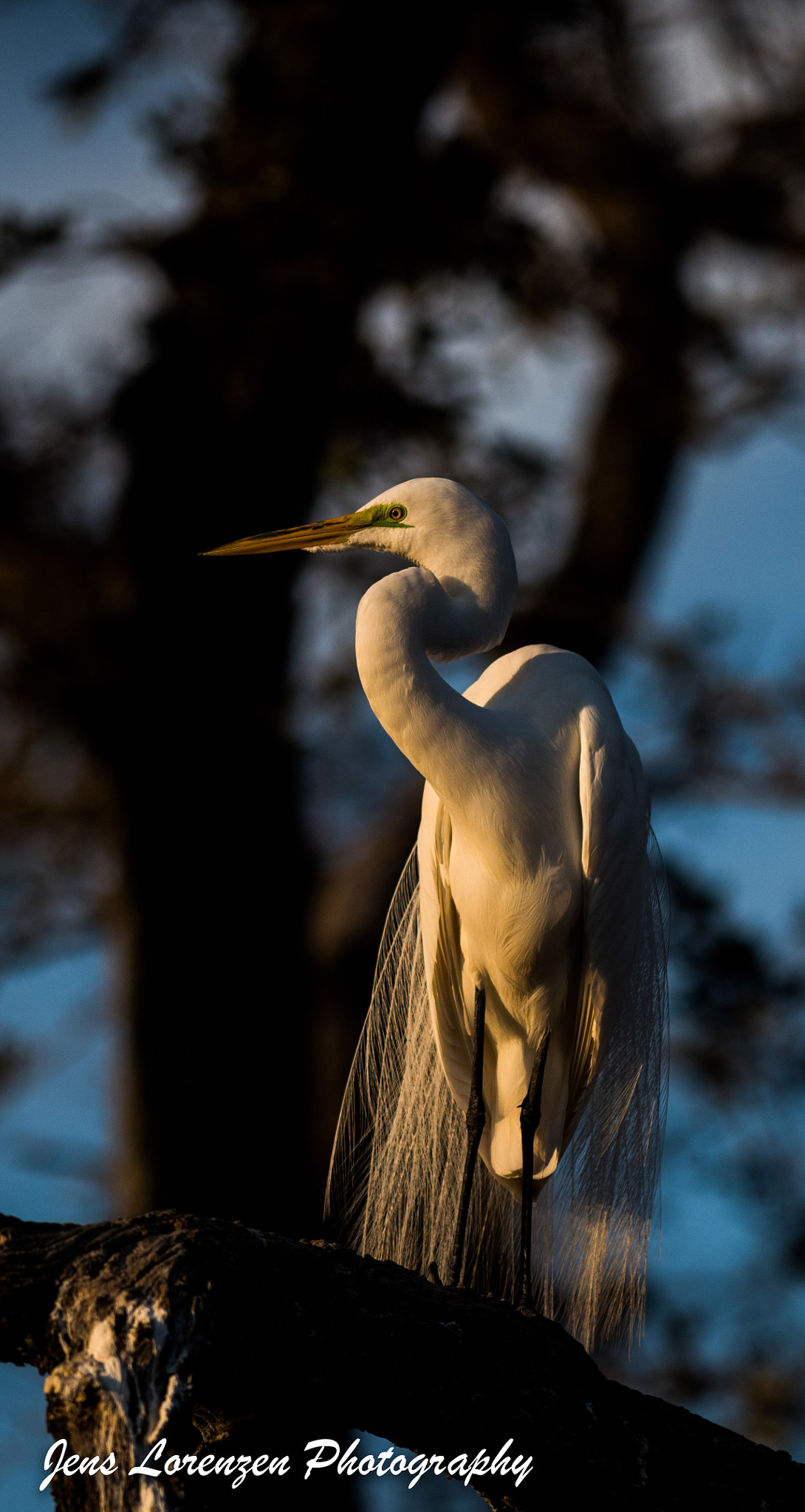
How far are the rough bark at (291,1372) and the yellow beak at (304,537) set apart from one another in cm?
86

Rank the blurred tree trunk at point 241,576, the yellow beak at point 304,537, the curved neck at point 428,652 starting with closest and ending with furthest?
the curved neck at point 428,652
the yellow beak at point 304,537
the blurred tree trunk at point 241,576

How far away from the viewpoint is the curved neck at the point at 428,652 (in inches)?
61.4

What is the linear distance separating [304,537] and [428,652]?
28 centimetres

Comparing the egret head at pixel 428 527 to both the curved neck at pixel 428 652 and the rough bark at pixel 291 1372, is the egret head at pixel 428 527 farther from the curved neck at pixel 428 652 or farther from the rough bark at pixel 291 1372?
the rough bark at pixel 291 1372

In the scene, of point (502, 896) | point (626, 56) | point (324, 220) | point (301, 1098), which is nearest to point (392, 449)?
point (324, 220)

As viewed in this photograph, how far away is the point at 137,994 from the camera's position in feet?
13.7

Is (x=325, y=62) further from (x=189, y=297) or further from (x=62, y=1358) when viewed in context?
(x=62, y=1358)

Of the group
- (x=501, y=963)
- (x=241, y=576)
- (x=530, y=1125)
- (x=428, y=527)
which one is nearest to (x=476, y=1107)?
(x=530, y=1125)

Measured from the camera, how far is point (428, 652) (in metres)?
1.62

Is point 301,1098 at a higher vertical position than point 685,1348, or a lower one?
higher

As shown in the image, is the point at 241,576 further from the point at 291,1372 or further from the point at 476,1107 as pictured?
the point at 291,1372

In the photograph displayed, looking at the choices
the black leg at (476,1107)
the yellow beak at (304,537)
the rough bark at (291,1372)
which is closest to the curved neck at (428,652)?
the yellow beak at (304,537)

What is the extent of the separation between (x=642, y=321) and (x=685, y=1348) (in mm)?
3594

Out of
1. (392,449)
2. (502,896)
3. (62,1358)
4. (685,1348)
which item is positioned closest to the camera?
(62,1358)
